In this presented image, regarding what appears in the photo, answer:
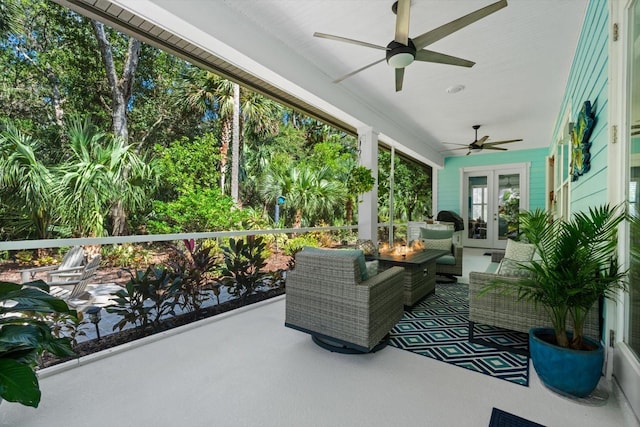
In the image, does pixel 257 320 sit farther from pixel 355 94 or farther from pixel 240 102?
pixel 240 102

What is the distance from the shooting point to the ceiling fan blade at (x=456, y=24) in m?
1.90

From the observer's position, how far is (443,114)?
523 centimetres

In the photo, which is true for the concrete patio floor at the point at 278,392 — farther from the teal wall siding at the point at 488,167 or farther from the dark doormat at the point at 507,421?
the teal wall siding at the point at 488,167

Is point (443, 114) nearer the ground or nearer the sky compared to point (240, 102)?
nearer the ground

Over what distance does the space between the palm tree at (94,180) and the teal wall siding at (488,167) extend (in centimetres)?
761

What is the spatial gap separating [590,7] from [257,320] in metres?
4.06

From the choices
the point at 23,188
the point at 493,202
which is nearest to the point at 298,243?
the point at 23,188

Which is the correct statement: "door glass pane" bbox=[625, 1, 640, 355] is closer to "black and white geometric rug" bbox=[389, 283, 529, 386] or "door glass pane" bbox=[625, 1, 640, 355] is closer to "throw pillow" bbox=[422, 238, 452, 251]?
"black and white geometric rug" bbox=[389, 283, 529, 386]

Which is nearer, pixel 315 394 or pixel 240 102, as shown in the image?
pixel 315 394

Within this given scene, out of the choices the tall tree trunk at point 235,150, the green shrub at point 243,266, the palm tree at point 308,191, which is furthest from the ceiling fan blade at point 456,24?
the tall tree trunk at point 235,150

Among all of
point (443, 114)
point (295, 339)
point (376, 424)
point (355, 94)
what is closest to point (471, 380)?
point (376, 424)

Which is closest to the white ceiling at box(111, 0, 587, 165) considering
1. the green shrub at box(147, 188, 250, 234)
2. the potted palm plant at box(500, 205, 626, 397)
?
the potted palm plant at box(500, 205, 626, 397)

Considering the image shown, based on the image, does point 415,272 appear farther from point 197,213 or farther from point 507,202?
point 507,202

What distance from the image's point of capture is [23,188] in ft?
12.9
